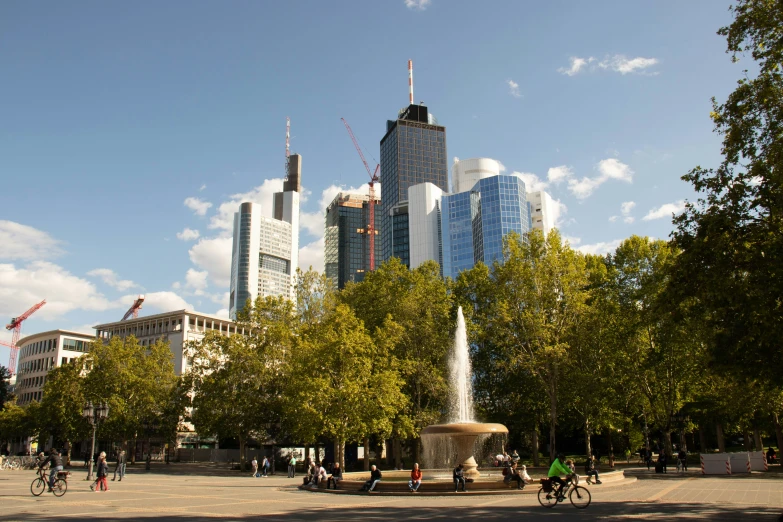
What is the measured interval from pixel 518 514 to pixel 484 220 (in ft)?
415

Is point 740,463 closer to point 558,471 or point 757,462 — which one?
point 757,462

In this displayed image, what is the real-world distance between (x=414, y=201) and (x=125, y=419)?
13035 cm

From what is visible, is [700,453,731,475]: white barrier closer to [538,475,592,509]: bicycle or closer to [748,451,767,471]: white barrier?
[748,451,767,471]: white barrier

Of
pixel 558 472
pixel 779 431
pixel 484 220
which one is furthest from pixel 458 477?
pixel 484 220

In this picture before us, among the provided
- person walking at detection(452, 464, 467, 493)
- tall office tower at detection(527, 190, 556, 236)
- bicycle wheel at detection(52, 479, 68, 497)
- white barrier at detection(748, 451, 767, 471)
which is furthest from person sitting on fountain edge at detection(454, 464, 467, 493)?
tall office tower at detection(527, 190, 556, 236)

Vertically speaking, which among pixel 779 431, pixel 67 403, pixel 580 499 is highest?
pixel 67 403

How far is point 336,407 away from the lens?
35594 mm

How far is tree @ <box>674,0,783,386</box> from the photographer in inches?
646

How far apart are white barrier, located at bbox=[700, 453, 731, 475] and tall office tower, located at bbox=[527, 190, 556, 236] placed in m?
131

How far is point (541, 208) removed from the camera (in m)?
161

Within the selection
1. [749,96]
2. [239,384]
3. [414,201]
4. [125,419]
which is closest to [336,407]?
[239,384]

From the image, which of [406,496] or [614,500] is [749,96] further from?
[406,496]

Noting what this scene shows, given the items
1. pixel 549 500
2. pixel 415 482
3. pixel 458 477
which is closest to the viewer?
pixel 549 500

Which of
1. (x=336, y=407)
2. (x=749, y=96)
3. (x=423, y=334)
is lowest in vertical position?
(x=336, y=407)
